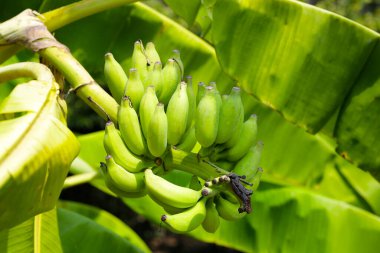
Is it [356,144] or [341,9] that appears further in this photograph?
[341,9]

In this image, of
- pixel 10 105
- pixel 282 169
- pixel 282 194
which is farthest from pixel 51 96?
pixel 282 169

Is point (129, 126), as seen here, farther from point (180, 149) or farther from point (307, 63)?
point (307, 63)

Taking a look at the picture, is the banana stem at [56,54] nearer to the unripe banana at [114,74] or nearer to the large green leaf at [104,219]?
the unripe banana at [114,74]

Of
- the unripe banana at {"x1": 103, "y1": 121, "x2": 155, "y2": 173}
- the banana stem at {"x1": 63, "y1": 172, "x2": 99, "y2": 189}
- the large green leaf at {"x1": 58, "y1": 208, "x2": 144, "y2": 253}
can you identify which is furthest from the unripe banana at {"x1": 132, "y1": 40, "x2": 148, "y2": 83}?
the banana stem at {"x1": 63, "y1": 172, "x2": 99, "y2": 189}

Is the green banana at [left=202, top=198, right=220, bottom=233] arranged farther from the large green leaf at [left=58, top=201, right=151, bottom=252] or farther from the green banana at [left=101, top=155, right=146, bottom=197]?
the large green leaf at [left=58, top=201, right=151, bottom=252]

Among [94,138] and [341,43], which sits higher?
[341,43]

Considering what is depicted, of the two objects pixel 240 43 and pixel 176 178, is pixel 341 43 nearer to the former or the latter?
pixel 240 43

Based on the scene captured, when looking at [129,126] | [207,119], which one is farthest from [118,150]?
[207,119]
